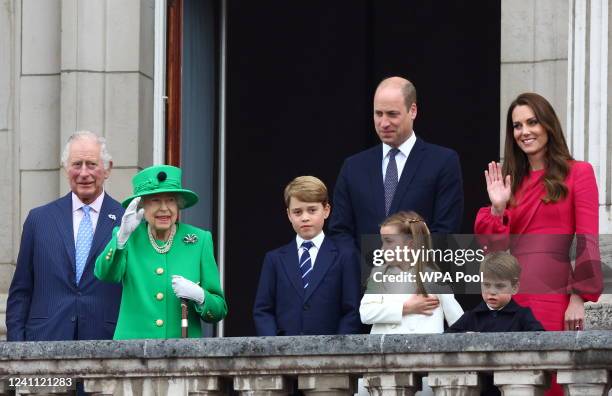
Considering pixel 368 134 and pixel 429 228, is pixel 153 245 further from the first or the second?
pixel 368 134

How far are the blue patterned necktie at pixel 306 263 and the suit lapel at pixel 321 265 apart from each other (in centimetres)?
3

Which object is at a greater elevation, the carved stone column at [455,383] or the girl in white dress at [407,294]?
the girl in white dress at [407,294]

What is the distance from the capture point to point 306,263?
30.6 feet

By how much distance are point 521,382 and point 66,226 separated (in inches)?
115

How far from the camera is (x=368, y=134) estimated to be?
1667cm

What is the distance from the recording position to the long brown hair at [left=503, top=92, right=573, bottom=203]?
888cm

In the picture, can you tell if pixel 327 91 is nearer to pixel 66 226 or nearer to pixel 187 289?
pixel 66 226

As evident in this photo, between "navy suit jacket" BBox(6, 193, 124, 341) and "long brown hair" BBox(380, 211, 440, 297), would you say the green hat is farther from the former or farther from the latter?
"long brown hair" BBox(380, 211, 440, 297)

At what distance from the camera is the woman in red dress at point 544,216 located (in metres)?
8.70

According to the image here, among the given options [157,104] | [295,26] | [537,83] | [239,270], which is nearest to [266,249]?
[239,270]

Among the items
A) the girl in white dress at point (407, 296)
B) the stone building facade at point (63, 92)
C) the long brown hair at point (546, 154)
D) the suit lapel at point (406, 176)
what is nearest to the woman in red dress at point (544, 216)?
the long brown hair at point (546, 154)

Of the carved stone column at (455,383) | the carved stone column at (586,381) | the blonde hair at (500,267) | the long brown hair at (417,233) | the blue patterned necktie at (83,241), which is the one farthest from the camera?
the blue patterned necktie at (83,241)

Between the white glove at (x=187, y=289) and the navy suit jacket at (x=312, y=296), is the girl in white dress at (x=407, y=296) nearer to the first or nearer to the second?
the navy suit jacket at (x=312, y=296)

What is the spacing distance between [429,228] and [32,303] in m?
2.01
